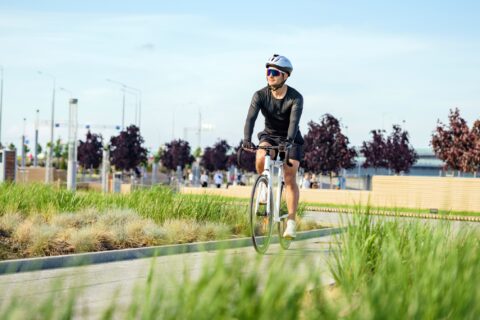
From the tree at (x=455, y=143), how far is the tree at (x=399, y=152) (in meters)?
16.2

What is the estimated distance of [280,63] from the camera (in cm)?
810

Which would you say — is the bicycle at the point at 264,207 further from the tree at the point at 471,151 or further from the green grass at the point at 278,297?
the tree at the point at 471,151

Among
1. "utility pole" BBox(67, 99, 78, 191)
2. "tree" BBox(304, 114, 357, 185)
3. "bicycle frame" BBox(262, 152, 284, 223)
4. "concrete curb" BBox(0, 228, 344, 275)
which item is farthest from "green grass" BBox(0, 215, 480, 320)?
"tree" BBox(304, 114, 357, 185)

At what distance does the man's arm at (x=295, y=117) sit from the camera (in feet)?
26.4

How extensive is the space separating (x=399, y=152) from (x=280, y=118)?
53.2 metres

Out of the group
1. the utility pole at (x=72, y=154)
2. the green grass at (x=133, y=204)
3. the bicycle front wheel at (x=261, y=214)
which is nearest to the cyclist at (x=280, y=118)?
the bicycle front wheel at (x=261, y=214)

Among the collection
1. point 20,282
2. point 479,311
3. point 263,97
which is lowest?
point 20,282

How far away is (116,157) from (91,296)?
59.3 metres

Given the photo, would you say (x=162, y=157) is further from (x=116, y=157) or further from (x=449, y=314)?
(x=449, y=314)

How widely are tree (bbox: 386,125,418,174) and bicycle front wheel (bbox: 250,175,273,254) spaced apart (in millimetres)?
53128

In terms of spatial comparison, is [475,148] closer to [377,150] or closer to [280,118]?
[377,150]

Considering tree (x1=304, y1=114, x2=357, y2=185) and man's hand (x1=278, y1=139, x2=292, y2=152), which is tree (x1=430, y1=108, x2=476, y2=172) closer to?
tree (x1=304, y1=114, x2=357, y2=185)

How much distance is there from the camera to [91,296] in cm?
584

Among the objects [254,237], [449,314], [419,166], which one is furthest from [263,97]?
[419,166]
